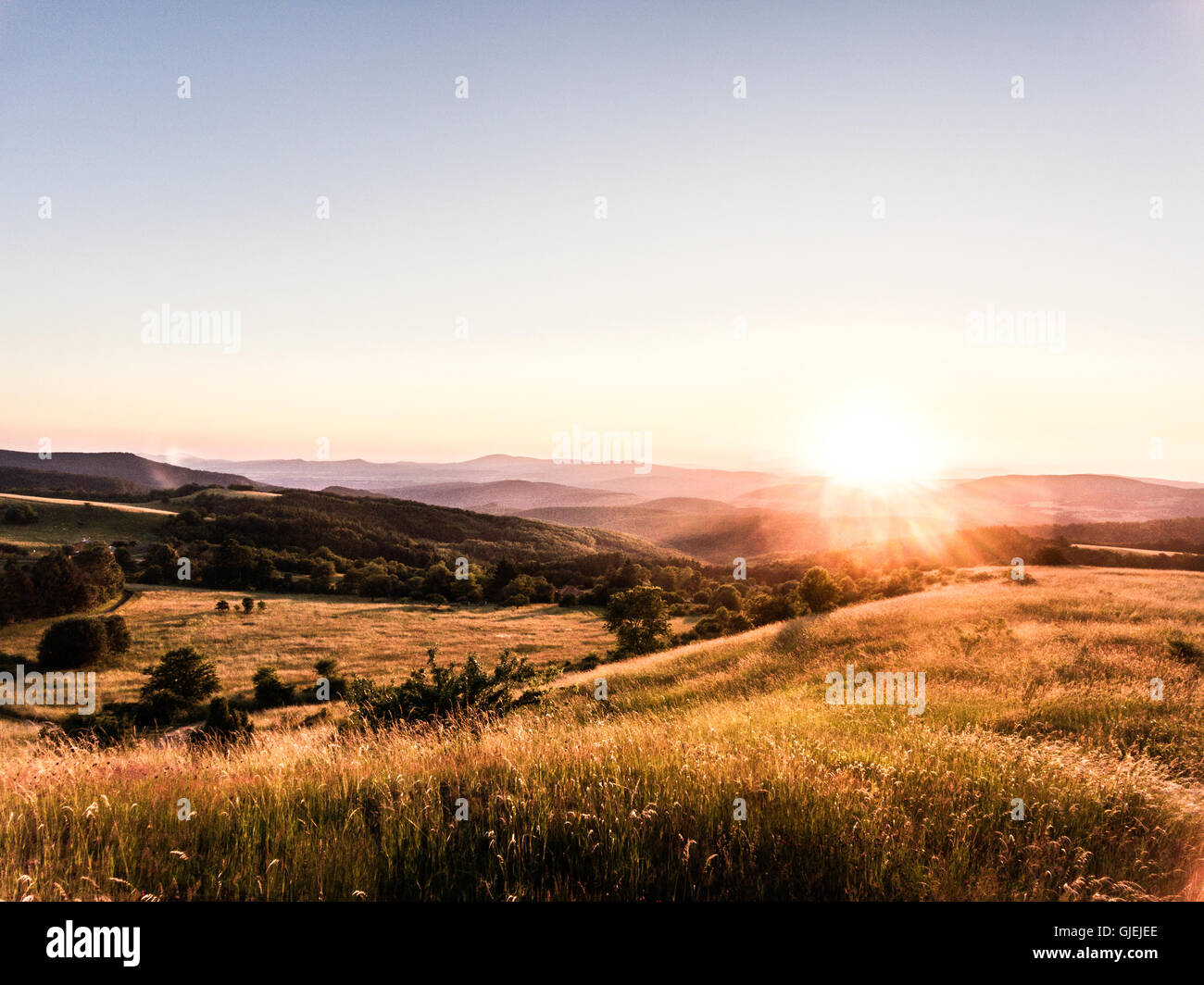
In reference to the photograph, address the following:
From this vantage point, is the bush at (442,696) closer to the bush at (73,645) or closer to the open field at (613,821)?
the open field at (613,821)

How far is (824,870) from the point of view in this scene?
380 centimetres

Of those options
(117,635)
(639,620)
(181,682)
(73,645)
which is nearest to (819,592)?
(639,620)

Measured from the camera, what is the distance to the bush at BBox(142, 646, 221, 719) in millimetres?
38156

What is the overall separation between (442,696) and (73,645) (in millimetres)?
57189

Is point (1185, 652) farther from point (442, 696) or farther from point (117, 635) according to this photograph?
point (117, 635)

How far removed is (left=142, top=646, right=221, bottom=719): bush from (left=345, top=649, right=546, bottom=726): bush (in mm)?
32519

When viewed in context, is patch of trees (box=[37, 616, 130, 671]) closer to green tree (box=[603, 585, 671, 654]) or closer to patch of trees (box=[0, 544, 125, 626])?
patch of trees (box=[0, 544, 125, 626])

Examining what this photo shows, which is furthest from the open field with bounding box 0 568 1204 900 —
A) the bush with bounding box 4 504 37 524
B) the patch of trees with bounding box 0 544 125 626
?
the bush with bounding box 4 504 37 524

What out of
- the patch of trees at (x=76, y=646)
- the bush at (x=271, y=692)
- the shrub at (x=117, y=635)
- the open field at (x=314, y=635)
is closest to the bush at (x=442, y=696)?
the bush at (x=271, y=692)

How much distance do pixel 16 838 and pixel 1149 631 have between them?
25.8 meters

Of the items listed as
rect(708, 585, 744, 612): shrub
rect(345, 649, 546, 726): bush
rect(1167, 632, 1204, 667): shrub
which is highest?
rect(1167, 632, 1204, 667): shrub

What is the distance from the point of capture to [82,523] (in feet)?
401
